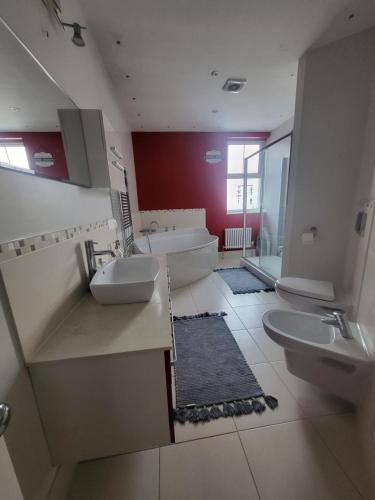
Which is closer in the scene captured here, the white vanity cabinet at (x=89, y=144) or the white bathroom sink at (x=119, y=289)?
the white bathroom sink at (x=119, y=289)

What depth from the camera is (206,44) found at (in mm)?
1871

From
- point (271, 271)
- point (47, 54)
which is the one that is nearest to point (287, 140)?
point (271, 271)

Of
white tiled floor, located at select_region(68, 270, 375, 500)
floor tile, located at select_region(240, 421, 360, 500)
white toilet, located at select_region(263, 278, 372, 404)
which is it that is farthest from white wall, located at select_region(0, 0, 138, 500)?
white toilet, located at select_region(263, 278, 372, 404)

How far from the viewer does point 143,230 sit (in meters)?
4.15

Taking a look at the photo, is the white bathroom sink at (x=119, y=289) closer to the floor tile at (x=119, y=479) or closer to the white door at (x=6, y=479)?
the white door at (x=6, y=479)

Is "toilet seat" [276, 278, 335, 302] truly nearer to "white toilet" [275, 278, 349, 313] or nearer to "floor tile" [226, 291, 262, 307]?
"white toilet" [275, 278, 349, 313]

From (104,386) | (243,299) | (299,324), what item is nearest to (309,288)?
(299,324)

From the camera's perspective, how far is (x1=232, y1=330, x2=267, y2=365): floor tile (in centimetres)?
167

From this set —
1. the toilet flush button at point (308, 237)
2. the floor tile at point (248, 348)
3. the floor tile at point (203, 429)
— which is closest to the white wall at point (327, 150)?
the toilet flush button at point (308, 237)

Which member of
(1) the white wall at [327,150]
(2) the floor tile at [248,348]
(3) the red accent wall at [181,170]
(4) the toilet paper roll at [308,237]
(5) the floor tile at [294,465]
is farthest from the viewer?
(3) the red accent wall at [181,170]

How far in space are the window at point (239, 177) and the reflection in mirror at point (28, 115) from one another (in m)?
3.87

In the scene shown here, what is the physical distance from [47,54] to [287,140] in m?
2.56

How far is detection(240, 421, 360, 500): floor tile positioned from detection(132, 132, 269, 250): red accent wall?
150 inches

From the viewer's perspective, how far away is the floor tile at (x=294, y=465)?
924 mm
